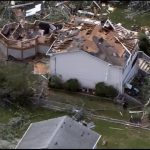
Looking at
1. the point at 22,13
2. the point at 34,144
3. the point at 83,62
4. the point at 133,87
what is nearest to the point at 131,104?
the point at 133,87

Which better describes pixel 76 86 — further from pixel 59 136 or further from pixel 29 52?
pixel 59 136

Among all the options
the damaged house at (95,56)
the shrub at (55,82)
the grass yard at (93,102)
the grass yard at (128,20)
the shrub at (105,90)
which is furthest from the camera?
the grass yard at (128,20)

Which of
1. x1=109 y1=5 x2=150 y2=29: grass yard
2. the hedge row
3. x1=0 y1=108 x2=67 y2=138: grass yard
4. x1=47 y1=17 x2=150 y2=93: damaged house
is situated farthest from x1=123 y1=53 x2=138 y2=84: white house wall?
x1=109 y1=5 x2=150 y2=29: grass yard

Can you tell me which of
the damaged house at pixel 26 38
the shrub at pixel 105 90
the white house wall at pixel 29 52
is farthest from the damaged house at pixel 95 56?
the white house wall at pixel 29 52

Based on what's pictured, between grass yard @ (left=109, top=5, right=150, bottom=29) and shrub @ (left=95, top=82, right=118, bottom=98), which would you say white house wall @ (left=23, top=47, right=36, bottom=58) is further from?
grass yard @ (left=109, top=5, right=150, bottom=29)

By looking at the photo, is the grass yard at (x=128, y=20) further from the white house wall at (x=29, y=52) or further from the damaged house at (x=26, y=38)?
the white house wall at (x=29, y=52)

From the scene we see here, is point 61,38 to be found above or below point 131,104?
above

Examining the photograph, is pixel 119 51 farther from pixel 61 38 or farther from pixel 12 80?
pixel 12 80

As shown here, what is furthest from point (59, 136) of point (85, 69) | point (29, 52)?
point (29, 52)
